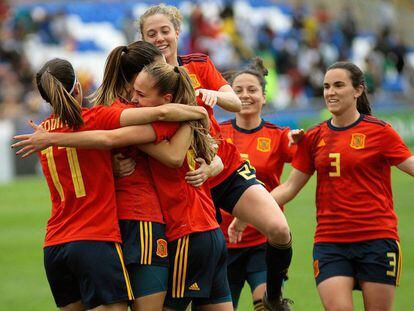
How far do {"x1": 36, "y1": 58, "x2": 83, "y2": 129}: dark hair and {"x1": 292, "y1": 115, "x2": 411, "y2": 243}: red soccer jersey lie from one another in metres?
2.31

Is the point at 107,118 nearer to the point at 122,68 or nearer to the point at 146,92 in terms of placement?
the point at 146,92

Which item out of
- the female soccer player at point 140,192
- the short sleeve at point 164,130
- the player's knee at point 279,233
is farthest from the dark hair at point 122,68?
the player's knee at point 279,233

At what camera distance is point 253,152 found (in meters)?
8.01

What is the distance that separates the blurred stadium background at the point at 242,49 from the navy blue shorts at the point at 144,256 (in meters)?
10.5

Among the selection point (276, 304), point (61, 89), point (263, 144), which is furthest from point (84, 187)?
point (263, 144)

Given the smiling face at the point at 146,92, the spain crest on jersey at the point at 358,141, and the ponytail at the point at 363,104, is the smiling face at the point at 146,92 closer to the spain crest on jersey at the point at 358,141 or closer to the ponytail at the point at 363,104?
the spain crest on jersey at the point at 358,141

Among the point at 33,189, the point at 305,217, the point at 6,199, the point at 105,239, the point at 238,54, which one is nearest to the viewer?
the point at 105,239

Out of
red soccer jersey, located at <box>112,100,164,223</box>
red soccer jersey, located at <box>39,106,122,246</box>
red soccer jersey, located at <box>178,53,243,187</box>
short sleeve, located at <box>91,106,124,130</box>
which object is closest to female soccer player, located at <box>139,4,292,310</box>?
red soccer jersey, located at <box>178,53,243,187</box>

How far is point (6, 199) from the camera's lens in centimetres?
1884

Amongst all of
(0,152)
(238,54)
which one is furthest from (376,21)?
(0,152)

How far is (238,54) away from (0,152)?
28.8ft

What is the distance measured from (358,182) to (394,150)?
36 centimetres

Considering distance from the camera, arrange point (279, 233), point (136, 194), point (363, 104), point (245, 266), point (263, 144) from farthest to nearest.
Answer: point (263, 144)
point (245, 266)
point (363, 104)
point (279, 233)
point (136, 194)

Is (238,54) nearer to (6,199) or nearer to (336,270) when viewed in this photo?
(6,199)
